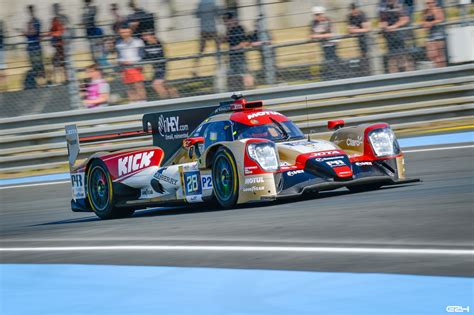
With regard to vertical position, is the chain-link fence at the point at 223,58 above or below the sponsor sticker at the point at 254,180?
above

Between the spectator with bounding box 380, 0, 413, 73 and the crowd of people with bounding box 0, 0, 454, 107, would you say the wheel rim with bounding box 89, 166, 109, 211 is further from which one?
the spectator with bounding box 380, 0, 413, 73

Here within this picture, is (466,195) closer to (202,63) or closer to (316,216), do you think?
(316,216)

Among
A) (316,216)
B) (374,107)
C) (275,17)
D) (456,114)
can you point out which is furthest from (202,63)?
(316,216)

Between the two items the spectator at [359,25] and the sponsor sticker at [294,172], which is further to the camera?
the spectator at [359,25]

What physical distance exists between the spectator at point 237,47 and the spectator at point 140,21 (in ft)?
4.22

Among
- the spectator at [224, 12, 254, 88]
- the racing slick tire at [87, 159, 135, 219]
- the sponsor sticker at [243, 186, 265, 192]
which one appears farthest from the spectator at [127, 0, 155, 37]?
the sponsor sticker at [243, 186, 265, 192]

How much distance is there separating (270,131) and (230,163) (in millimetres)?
868

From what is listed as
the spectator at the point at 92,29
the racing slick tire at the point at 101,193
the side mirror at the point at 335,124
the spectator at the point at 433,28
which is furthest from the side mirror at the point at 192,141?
the spectator at the point at 433,28

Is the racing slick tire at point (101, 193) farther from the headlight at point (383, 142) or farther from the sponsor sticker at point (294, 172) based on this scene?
the headlight at point (383, 142)

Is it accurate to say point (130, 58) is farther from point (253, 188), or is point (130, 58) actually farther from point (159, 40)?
point (253, 188)

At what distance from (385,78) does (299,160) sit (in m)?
5.87

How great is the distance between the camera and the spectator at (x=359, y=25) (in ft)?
46.8

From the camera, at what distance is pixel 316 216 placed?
319 inches

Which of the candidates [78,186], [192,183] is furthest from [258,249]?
[78,186]
